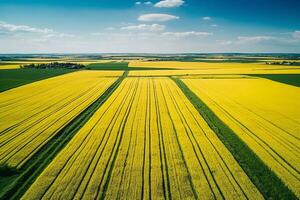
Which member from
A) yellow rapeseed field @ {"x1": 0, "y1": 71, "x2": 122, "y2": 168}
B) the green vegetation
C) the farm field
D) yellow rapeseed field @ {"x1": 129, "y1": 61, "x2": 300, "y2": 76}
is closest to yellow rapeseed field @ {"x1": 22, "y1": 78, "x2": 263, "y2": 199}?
the farm field

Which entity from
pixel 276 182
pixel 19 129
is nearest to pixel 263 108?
pixel 276 182

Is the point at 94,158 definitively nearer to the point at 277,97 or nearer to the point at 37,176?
the point at 37,176

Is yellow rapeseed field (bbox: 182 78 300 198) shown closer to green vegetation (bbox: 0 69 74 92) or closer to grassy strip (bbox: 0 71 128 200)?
grassy strip (bbox: 0 71 128 200)

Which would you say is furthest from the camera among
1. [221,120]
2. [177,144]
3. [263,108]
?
[263,108]

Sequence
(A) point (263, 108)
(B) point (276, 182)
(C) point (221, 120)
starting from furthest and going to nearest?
(A) point (263, 108) < (C) point (221, 120) < (B) point (276, 182)

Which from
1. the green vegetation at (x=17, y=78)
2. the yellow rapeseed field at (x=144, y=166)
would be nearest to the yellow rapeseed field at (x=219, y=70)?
the green vegetation at (x=17, y=78)
